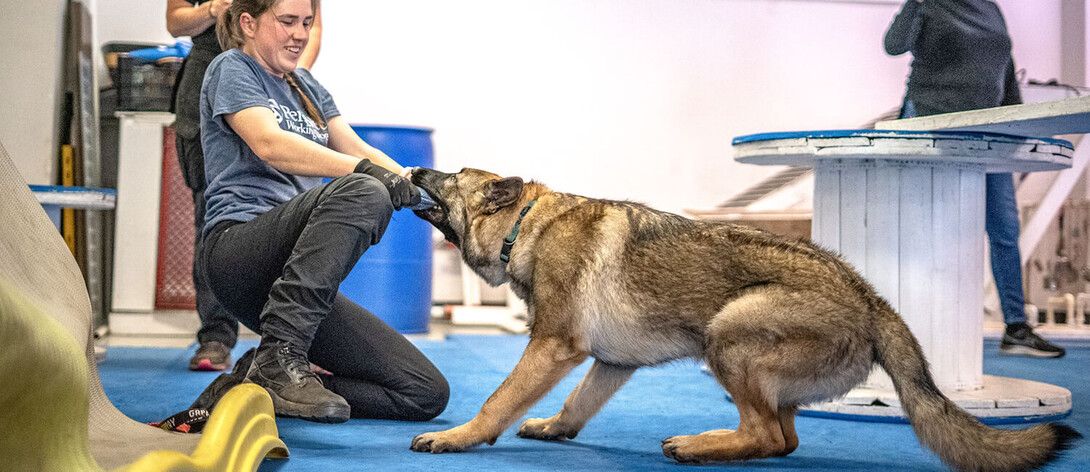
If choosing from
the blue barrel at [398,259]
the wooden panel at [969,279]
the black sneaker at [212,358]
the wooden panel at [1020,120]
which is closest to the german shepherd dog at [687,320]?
the wooden panel at [1020,120]

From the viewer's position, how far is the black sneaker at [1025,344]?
199 inches

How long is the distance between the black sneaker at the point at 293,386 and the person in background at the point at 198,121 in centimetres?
155

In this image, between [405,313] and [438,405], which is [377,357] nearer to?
[438,405]

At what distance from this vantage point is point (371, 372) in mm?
2955

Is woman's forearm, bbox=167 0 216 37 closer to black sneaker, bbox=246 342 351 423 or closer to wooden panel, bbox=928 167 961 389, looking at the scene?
black sneaker, bbox=246 342 351 423

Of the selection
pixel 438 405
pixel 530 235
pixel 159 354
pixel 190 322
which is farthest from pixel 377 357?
pixel 190 322

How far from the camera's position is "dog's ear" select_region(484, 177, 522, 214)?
266 centimetres

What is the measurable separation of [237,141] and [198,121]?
1.23m

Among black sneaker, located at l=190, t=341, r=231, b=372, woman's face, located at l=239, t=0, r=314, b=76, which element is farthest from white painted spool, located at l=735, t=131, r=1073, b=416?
black sneaker, located at l=190, t=341, r=231, b=372

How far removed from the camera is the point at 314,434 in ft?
8.74

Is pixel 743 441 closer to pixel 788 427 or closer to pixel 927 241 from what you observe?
pixel 788 427

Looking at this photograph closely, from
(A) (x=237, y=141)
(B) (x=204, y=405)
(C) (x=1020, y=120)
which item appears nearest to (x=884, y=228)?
(C) (x=1020, y=120)

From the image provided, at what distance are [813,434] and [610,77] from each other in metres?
5.29

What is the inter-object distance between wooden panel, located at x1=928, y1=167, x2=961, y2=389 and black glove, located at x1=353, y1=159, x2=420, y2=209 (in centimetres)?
184
